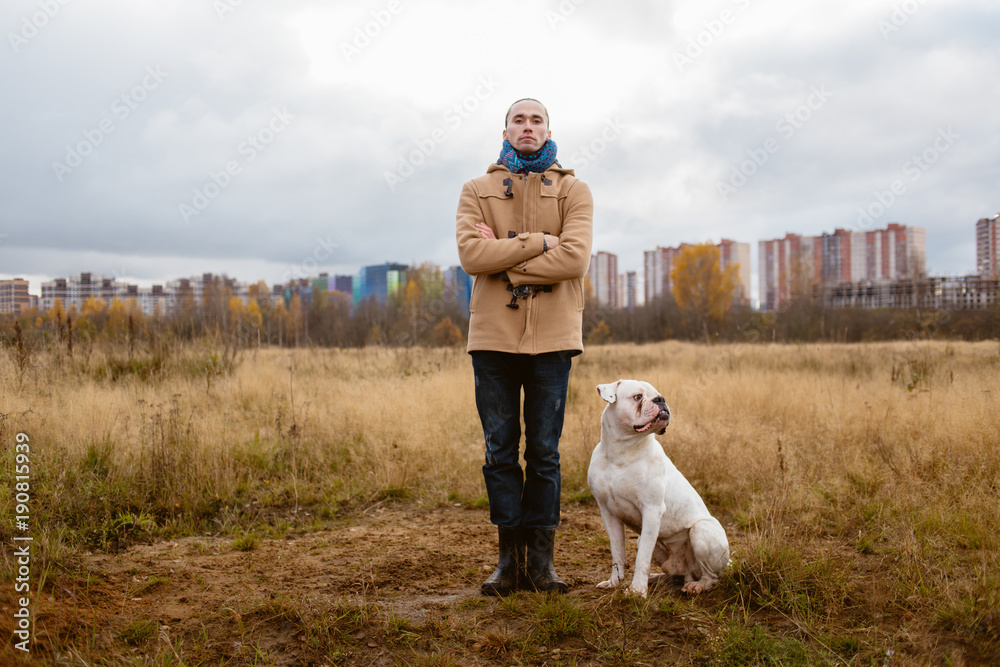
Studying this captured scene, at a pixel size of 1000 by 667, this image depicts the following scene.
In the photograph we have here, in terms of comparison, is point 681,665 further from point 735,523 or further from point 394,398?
point 394,398

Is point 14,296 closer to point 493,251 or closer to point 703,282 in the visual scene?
point 493,251

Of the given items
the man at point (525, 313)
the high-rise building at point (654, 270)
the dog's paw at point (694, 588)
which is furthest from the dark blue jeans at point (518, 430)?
the high-rise building at point (654, 270)

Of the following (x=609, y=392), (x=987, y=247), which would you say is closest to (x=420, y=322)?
(x=609, y=392)

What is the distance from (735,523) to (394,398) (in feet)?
14.6

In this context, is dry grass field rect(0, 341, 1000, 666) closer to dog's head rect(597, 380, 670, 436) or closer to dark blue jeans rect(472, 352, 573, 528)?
dark blue jeans rect(472, 352, 573, 528)

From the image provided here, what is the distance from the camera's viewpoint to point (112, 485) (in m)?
4.65

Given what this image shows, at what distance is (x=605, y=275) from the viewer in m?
92.6

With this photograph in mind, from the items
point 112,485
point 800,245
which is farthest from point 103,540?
point 800,245

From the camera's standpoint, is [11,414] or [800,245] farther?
[800,245]

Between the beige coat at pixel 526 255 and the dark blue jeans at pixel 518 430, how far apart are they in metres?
0.13

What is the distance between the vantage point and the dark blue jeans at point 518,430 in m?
3.23

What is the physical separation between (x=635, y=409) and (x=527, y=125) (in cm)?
159

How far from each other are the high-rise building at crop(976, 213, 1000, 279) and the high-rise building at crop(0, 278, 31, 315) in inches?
1189

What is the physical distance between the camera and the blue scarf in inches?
130
